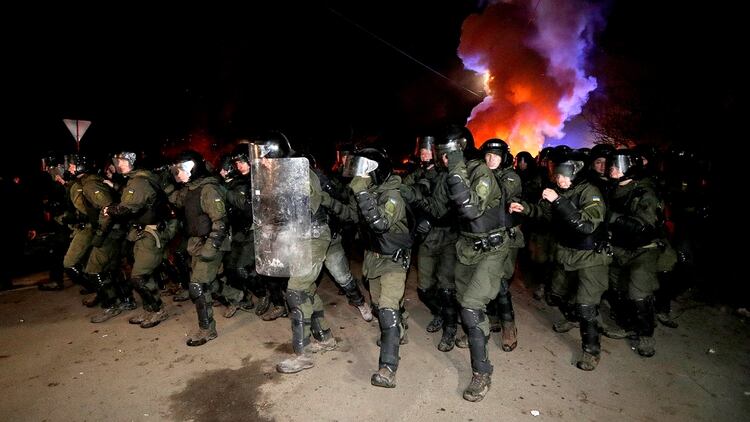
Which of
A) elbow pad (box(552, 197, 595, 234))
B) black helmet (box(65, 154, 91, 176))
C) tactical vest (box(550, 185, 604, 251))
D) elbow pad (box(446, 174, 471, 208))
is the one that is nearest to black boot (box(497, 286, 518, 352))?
tactical vest (box(550, 185, 604, 251))

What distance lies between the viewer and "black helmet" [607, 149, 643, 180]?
4676 millimetres

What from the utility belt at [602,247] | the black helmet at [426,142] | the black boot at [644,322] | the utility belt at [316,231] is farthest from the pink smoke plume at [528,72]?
the utility belt at [316,231]

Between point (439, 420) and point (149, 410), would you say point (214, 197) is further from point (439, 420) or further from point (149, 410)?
point (439, 420)

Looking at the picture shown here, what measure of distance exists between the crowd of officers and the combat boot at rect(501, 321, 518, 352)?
0.01 metres

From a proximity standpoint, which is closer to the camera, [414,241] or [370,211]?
[370,211]

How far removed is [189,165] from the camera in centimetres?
524

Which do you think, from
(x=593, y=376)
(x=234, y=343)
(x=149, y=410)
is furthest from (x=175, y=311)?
(x=593, y=376)

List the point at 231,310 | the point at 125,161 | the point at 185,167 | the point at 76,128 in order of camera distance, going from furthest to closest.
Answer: the point at 76,128
the point at 231,310
the point at 125,161
the point at 185,167

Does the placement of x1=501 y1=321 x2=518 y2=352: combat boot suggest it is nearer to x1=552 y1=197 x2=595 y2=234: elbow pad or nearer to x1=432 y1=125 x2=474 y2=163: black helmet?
x1=552 y1=197 x2=595 y2=234: elbow pad

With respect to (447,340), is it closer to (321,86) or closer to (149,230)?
(149,230)

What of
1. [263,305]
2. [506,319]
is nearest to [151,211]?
[263,305]

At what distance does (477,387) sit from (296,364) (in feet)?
5.94

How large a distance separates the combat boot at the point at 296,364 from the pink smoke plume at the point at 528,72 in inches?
940

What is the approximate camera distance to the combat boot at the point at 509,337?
4.73m
